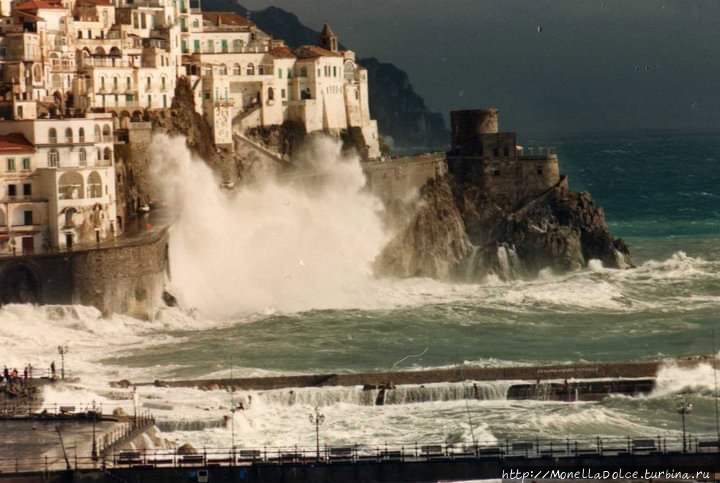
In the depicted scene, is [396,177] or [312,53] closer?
[396,177]

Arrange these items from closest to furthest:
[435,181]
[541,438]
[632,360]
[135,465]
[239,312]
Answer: [135,465]
[541,438]
[632,360]
[239,312]
[435,181]

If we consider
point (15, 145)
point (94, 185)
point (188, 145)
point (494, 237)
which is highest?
point (15, 145)

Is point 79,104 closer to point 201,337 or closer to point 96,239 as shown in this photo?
point 96,239

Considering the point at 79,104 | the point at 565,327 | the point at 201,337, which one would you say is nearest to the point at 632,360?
the point at 565,327

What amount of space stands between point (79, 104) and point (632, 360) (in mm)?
34741

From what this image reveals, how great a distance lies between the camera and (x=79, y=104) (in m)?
119

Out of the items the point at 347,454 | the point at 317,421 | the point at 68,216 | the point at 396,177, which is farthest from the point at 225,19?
the point at 347,454

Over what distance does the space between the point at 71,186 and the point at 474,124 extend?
33721mm

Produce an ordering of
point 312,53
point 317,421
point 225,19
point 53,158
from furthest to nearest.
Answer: point 225,19 → point 312,53 → point 53,158 → point 317,421

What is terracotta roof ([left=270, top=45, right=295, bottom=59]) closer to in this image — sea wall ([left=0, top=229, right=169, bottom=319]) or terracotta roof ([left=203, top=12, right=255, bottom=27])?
terracotta roof ([left=203, top=12, right=255, bottom=27])

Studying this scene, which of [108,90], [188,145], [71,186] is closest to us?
[71,186]

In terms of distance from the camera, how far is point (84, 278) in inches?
4124

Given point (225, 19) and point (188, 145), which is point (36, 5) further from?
point (225, 19)

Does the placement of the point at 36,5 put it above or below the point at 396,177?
above
